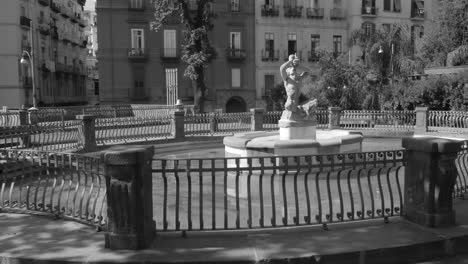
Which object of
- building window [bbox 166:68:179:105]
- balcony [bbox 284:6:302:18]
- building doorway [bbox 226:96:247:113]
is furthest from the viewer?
building doorway [bbox 226:96:247:113]

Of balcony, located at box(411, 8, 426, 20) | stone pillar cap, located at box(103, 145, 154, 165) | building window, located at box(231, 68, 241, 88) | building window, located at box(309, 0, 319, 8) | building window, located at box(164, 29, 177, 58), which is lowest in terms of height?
stone pillar cap, located at box(103, 145, 154, 165)

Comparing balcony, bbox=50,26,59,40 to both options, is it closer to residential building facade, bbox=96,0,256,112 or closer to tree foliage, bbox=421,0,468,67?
residential building facade, bbox=96,0,256,112

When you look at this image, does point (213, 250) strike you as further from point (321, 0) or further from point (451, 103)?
point (321, 0)

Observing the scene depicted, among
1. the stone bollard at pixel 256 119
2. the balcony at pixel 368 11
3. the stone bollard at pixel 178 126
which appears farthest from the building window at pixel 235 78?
the stone bollard at pixel 178 126

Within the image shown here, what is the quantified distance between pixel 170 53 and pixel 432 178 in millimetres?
37743

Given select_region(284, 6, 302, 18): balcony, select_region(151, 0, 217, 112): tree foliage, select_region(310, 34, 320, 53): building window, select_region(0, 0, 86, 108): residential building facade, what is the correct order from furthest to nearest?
1. select_region(310, 34, 320, 53): building window
2. select_region(284, 6, 302, 18): balcony
3. select_region(0, 0, 86, 108): residential building facade
4. select_region(151, 0, 217, 112): tree foliage

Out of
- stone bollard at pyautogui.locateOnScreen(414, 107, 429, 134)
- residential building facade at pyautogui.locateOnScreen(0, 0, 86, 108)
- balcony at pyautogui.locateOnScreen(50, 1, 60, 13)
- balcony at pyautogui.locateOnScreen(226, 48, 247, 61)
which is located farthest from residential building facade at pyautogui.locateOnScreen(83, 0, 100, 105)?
stone bollard at pyautogui.locateOnScreen(414, 107, 429, 134)

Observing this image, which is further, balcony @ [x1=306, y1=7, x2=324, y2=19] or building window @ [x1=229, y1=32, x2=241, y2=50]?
balcony @ [x1=306, y1=7, x2=324, y2=19]

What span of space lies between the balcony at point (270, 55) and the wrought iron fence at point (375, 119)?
760 inches

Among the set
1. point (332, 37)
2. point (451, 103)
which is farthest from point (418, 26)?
point (451, 103)

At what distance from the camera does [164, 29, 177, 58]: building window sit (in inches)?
1665

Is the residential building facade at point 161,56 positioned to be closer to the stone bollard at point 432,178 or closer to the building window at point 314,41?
the building window at point 314,41

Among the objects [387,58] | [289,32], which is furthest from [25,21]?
[387,58]

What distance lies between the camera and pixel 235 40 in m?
43.7
